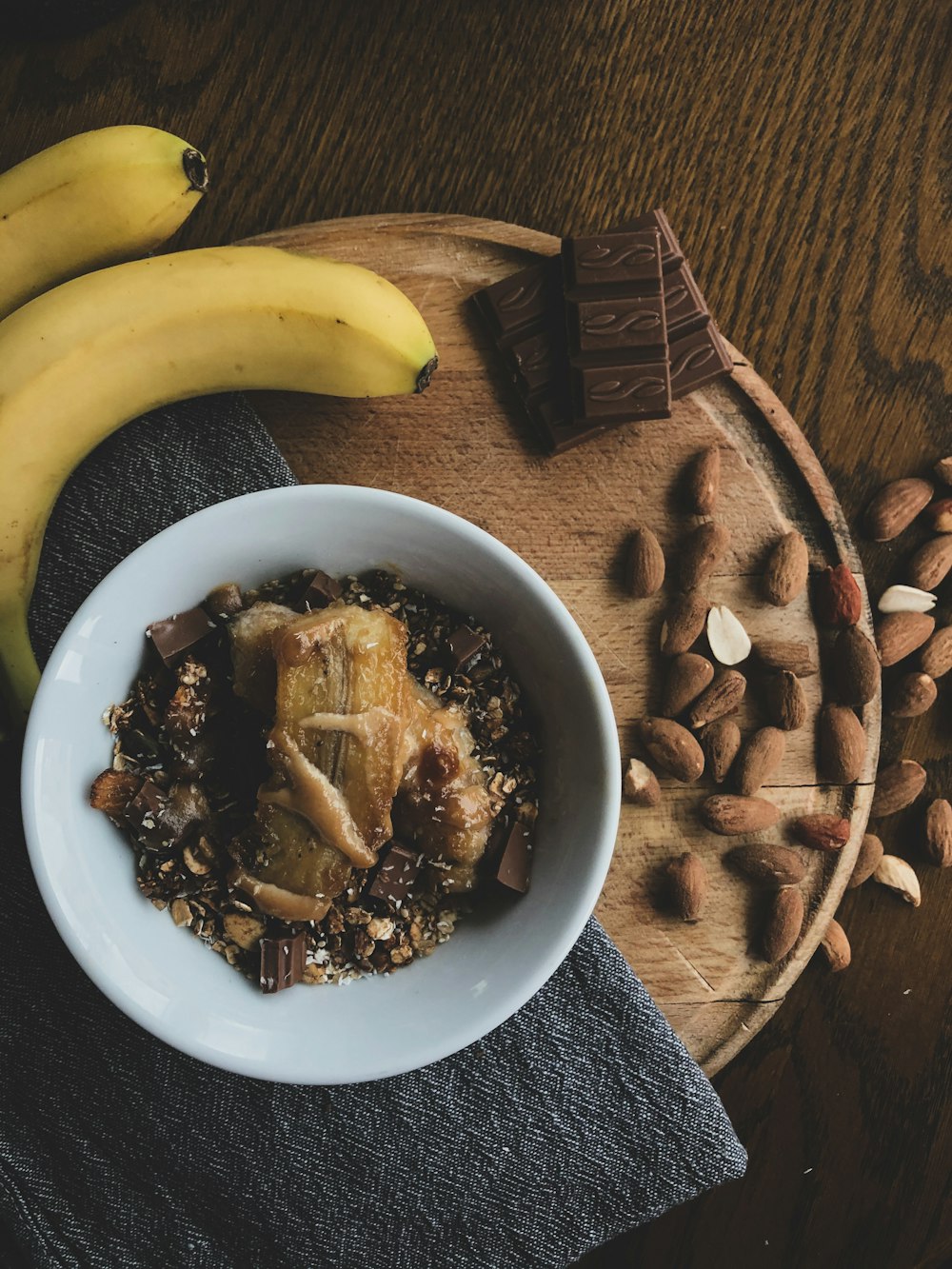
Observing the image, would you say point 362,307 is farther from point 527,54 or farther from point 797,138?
point 797,138

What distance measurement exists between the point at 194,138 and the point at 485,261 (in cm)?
45

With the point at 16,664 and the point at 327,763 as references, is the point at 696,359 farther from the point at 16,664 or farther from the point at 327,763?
the point at 16,664

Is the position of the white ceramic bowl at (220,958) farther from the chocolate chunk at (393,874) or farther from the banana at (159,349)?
the banana at (159,349)

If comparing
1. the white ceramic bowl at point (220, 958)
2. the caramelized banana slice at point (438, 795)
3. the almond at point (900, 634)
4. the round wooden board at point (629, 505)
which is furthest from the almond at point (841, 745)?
the caramelized banana slice at point (438, 795)

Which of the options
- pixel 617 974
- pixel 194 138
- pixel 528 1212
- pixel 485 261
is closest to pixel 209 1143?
pixel 528 1212

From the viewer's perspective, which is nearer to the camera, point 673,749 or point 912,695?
point 673,749

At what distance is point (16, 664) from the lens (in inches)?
46.9

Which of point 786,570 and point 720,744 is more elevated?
point 786,570

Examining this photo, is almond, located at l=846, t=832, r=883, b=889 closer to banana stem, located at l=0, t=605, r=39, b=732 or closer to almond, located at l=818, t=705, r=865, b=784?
almond, located at l=818, t=705, r=865, b=784

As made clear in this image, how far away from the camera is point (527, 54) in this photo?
4.45 feet

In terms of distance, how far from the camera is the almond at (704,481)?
49.8 inches

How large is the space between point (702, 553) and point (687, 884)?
43cm

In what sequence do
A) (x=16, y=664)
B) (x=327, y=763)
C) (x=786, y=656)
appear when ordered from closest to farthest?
(x=327, y=763)
(x=16, y=664)
(x=786, y=656)

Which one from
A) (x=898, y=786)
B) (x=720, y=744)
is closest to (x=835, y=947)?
(x=898, y=786)
